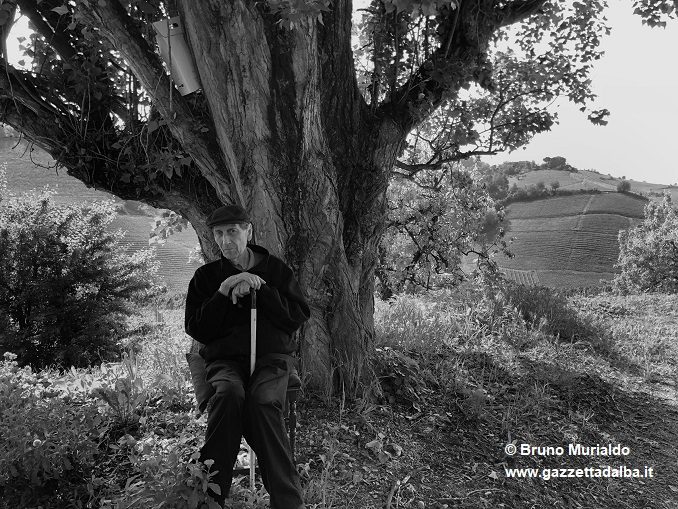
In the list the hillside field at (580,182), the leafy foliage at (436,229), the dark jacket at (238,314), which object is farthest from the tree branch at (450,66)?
the hillside field at (580,182)

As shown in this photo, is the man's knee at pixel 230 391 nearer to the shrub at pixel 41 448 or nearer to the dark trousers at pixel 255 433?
the dark trousers at pixel 255 433

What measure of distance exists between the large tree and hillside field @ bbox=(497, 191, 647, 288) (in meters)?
52.4

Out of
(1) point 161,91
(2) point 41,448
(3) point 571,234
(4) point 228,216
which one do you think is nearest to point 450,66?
(1) point 161,91

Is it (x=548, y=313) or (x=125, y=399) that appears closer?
(x=125, y=399)

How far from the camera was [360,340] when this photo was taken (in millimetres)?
4512

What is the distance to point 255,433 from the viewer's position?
9.20 ft

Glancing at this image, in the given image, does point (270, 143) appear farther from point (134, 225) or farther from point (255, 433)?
point (134, 225)

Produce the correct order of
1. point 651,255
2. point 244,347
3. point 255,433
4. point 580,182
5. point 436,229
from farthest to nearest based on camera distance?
point 580,182 < point 651,255 < point 436,229 < point 244,347 < point 255,433

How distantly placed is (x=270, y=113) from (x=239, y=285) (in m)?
1.37

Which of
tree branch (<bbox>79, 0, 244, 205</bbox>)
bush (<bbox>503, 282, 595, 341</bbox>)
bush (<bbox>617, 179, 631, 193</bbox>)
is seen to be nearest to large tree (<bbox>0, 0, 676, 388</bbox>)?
tree branch (<bbox>79, 0, 244, 205</bbox>)

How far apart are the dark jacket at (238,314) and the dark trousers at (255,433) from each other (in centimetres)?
27

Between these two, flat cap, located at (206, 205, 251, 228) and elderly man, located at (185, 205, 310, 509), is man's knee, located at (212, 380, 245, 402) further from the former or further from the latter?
flat cap, located at (206, 205, 251, 228)

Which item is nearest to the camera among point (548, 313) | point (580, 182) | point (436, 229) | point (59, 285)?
point (548, 313)

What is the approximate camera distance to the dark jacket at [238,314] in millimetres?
3195
